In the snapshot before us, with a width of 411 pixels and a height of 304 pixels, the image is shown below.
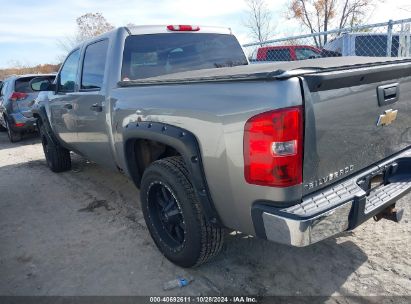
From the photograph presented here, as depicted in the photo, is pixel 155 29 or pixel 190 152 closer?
pixel 190 152

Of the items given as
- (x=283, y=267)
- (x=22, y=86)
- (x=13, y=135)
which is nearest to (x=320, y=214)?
(x=283, y=267)

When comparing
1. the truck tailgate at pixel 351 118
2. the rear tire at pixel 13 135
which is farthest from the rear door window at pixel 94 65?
the rear tire at pixel 13 135

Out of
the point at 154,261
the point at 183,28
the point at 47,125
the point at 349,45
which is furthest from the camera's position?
the point at 349,45

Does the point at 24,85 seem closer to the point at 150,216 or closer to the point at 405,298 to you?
the point at 150,216

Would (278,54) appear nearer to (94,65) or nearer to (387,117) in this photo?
(94,65)

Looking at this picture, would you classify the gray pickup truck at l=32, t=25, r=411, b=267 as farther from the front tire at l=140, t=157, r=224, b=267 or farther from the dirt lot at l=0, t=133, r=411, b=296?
the dirt lot at l=0, t=133, r=411, b=296

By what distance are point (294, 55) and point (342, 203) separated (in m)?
9.61

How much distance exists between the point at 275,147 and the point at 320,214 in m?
0.45

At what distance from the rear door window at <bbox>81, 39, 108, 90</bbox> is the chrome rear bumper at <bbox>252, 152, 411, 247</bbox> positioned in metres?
2.43

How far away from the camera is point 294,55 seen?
36.2 ft

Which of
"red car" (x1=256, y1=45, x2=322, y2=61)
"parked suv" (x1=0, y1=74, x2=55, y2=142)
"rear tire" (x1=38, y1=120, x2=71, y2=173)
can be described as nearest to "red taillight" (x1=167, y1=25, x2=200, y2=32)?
"rear tire" (x1=38, y1=120, x2=71, y2=173)

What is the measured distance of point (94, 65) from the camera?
408cm

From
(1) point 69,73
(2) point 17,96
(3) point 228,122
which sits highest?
(1) point 69,73

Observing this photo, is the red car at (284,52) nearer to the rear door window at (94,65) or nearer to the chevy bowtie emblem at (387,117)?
the rear door window at (94,65)
